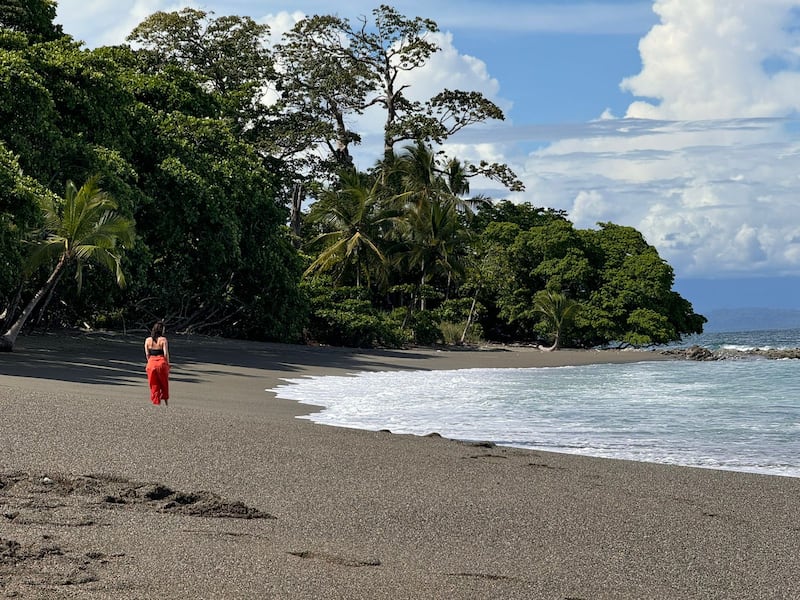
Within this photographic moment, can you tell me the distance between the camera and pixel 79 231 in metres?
17.7

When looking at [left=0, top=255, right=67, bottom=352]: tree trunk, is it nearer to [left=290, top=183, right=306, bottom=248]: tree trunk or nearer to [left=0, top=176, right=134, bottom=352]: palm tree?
[left=0, top=176, right=134, bottom=352]: palm tree

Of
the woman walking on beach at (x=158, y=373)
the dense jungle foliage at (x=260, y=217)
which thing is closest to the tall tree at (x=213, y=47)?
the dense jungle foliage at (x=260, y=217)

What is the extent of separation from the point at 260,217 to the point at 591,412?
51.8ft

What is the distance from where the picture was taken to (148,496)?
221 inches

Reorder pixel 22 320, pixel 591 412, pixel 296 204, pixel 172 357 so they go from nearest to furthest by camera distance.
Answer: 1. pixel 591 412
2. pixel 22 320
3. pixel 172 357
4. pixel 296 204

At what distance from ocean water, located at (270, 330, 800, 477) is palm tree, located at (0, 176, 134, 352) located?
13.8ft

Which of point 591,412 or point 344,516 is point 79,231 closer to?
point 591,412

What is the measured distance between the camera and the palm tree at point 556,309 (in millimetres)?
39938

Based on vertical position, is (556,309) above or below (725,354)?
above

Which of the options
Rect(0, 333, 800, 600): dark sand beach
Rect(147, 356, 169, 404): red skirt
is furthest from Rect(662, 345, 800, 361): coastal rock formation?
Rect(0, 333, 800, 600): dark sand beach

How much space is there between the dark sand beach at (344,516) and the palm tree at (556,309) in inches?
1219

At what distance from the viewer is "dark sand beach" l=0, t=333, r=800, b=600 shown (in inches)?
163

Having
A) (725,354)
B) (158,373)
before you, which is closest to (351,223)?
(725,354)

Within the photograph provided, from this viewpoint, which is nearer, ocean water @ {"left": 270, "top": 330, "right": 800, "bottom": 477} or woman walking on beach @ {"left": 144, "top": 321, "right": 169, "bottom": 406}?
ocean water @ {"left": 270, "top": 330, "right": 800, "bottom": 477}
